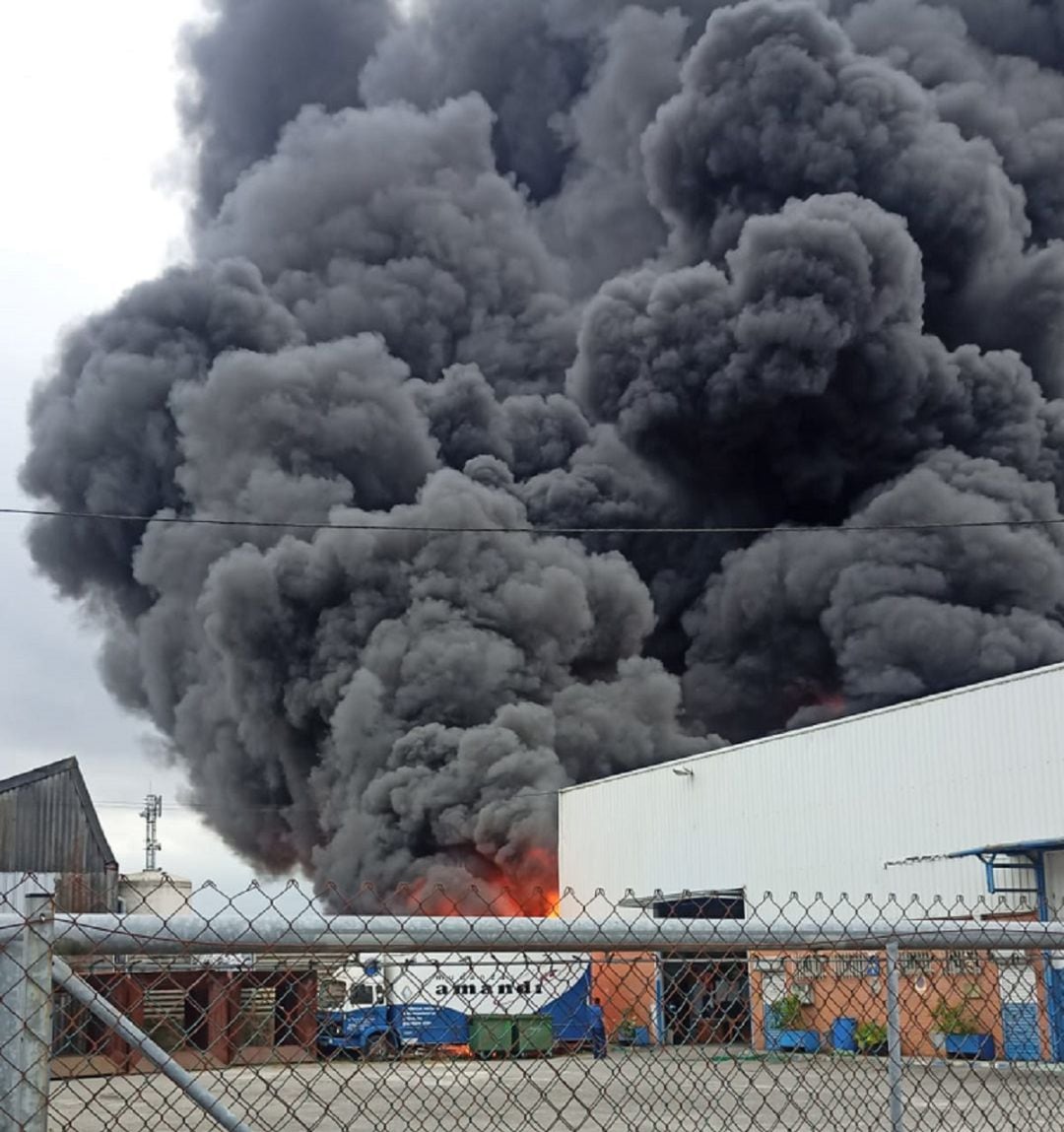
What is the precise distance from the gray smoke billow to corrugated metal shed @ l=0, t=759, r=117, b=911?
8.15m

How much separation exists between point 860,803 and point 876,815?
0.37 metres

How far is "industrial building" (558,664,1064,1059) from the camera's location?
1625cm

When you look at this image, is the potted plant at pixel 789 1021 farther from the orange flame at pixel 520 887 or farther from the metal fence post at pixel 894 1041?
the orange flame at pixel 520 887

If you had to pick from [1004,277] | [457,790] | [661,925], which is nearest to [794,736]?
[457,790]

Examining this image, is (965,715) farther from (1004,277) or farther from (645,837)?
(1004,277)

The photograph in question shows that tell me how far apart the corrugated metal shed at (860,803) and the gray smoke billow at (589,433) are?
306 inches

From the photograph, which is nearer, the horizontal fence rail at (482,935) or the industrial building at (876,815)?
the horizontal fence rail at (482,935)

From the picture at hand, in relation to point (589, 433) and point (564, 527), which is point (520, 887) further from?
point (589, 433)

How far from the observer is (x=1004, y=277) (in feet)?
153

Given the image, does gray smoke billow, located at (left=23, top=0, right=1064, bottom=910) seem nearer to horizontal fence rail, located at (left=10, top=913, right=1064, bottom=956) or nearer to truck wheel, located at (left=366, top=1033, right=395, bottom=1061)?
truck wheel, located at (left=366, top=1033, right=395, bottom=1061)

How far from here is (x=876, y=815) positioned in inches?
744

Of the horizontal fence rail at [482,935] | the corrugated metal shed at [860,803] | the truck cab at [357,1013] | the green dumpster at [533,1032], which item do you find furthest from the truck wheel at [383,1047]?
the corrugated metal shed at [860,803]

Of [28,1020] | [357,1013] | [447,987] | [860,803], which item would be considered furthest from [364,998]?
[860,803]

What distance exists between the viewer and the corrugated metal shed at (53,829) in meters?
21.9
